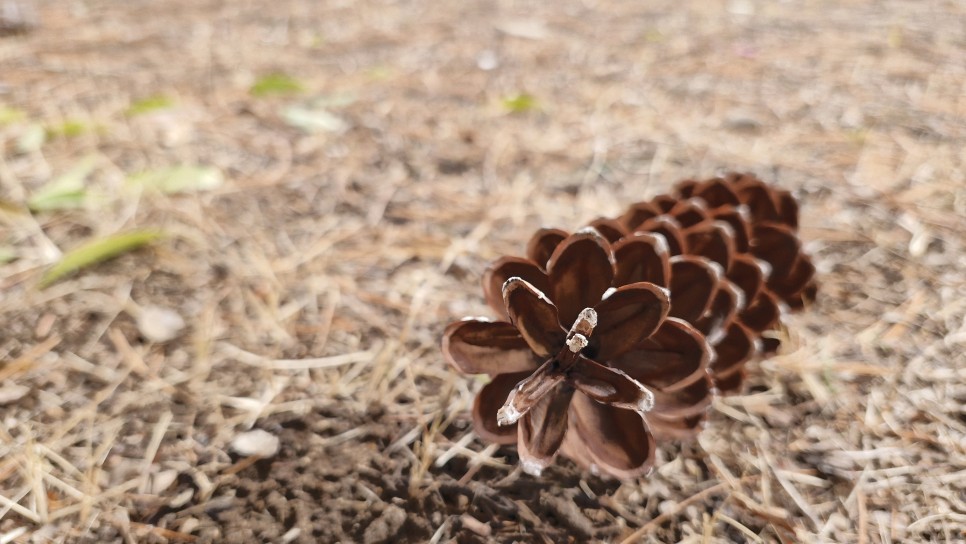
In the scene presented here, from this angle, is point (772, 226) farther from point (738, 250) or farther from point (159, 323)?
point (159, 323)

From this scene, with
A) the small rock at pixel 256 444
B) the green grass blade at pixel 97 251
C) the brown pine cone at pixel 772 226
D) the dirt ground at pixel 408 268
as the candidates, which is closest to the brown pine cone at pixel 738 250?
the brown pine cone at pixel 772 226

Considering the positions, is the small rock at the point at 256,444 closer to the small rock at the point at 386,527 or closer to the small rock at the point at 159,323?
the small rock at the point at 386,527

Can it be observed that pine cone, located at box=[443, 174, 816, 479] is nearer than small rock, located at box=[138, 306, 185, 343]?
Yes

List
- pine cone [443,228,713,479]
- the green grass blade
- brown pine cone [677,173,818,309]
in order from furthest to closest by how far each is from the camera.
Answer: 1. the green grass blade
2. brown pine cone [677,173,818,309]
3. pine cone [443,228,713,479]

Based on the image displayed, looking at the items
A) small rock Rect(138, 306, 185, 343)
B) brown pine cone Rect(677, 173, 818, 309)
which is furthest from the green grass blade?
brown pine cone Rect(677, 173, 818, 309)

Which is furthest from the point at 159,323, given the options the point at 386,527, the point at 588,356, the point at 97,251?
the point at 588,356

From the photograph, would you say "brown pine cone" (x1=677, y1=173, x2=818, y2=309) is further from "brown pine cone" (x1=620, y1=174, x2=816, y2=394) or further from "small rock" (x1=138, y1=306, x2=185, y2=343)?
"small rock" (x1=138, y1=306, x2=185, y2=343)

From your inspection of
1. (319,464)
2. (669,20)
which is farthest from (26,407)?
(669,20)
